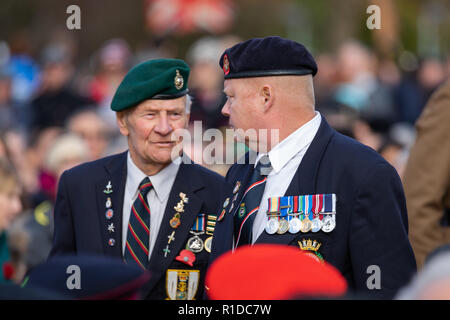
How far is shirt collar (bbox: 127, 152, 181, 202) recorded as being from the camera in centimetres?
447

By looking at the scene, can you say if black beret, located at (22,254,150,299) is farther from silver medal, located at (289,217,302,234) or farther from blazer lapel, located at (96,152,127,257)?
blazer lapel, located at (96,152,127,257)

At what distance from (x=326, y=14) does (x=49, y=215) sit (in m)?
32.5

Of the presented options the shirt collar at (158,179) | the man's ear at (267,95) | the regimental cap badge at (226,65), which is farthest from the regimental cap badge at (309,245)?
the shirt collar at (158,179)

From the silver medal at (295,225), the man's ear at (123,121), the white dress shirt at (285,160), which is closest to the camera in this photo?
the silver medal at (295,225)

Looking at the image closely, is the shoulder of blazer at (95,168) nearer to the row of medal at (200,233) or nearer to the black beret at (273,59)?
the row of medal at (200,233)

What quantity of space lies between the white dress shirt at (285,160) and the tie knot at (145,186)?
84 cm

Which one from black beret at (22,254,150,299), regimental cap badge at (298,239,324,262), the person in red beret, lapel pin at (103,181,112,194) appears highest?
the person in red beret

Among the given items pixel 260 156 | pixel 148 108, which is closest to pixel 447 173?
pixel 260 156

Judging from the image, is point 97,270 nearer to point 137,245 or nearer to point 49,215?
point 137,245

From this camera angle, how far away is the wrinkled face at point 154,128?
444 centimetres

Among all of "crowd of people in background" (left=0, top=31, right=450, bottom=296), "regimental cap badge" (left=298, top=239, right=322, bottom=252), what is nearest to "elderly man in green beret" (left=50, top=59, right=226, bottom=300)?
"regimental cap badge" (left=298, top=239, right=322, bottom=252)

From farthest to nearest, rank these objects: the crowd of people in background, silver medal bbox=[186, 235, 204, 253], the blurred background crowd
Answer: the blurred background crowd
the crowd of people in background
silver medal bbox=[186, 235, 204, 253]

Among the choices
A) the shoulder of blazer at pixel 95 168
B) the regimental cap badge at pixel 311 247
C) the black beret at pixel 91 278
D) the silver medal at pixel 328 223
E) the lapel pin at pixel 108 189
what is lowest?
the regimental cap badge at pixel 311 247
